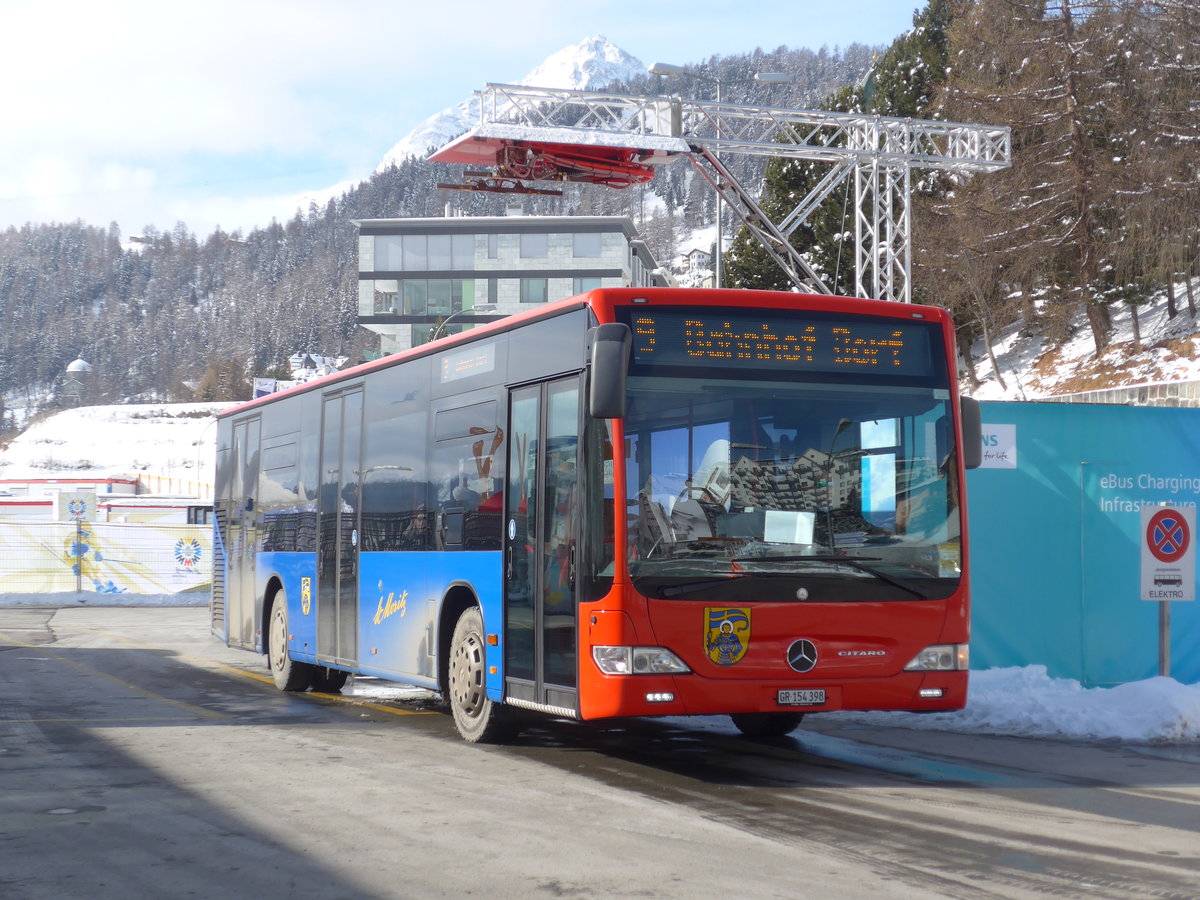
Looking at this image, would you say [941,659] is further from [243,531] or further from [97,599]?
[97,599]

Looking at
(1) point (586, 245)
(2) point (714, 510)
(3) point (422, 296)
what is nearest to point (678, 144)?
(2) point (714, 510)

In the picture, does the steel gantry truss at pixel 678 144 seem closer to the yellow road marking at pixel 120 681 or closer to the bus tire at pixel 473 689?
the yellow road marking at pixel 120 681

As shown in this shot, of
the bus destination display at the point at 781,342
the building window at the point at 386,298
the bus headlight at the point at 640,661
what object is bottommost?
the bus headlight at the point at 640,661

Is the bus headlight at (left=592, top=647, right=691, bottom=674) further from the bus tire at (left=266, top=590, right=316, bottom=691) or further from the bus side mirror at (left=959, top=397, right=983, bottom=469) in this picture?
the bus tire at (left=266, top=590, right=316, bottom=691)

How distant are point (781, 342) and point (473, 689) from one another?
3548mm

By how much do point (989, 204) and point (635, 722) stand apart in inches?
1282

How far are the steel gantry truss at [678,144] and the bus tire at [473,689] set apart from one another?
45.9 feet

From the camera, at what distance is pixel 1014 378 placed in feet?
153

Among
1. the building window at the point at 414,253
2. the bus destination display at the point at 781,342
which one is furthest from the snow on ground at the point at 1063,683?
the building window at the point at 414,253

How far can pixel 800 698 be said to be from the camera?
353 inches

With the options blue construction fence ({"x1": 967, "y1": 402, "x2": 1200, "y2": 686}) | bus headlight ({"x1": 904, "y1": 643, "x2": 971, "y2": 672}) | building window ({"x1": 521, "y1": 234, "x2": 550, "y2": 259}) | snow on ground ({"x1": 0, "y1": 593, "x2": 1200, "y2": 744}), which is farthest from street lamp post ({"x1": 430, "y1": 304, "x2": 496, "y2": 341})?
building window ({"x1": 521, "y1": 234, "x2": 550, "y2": 259})

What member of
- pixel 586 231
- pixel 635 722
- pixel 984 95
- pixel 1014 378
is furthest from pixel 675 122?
pixel 586 231

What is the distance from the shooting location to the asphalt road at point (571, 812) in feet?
20.2

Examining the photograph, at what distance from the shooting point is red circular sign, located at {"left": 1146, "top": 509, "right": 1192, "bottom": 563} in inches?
492
